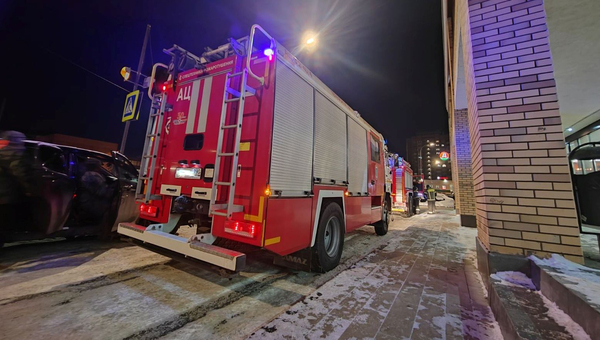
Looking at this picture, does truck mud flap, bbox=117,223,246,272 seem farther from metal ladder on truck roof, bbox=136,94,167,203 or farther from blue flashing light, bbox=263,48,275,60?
blue flashing light, bbox=263,48,275,60

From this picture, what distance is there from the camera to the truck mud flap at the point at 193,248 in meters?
2.09

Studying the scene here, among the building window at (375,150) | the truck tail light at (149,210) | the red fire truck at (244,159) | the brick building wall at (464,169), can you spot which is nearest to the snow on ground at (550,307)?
the red fire truck at (244,159)

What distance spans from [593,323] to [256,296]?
2.83 m

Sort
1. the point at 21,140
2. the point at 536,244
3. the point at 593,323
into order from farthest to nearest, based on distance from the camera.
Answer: the point at 21,140, the point at 536,244, the point at 593,323

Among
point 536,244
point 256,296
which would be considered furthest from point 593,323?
point 256,296

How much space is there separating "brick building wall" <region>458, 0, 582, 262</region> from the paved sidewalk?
91cm

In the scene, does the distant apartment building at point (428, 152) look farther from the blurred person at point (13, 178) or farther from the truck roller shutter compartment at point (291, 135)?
the blurred person at point (13, 178)

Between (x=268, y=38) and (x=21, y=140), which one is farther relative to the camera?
(x=21, y=140)

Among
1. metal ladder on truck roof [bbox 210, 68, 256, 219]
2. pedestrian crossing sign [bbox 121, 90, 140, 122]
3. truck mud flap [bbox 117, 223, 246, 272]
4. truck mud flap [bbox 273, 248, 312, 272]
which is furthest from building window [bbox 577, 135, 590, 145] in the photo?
pedestrian crossing sign [bbox 121, 90, 140, 122]

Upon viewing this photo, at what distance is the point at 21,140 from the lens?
3396 millimetres

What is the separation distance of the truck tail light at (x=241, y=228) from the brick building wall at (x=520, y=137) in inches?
118

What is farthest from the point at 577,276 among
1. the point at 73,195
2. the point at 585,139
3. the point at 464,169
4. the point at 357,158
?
the point at 585,139

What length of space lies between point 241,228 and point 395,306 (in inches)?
80.0

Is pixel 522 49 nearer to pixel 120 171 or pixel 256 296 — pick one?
pixel 256 296
